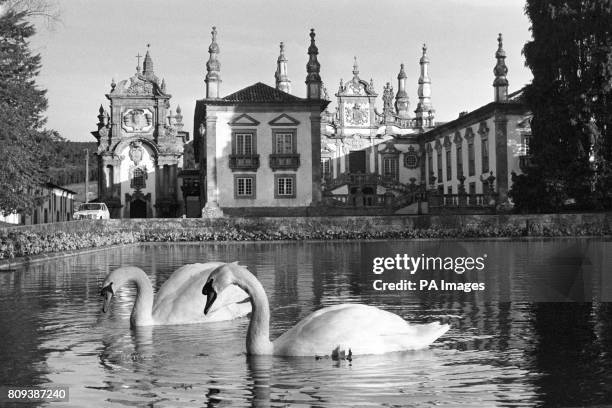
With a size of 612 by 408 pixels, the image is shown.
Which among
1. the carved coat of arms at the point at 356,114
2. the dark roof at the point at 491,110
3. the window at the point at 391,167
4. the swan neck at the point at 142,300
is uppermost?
the carved coat of arms at the point at 356,114

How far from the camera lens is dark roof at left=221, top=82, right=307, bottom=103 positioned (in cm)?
5469

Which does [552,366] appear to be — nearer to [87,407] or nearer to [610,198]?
[87,407]

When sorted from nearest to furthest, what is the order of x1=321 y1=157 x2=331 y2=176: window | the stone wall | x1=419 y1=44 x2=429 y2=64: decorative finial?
the stone wall < x1=321 y1=157 x2=331 y2=176: window < x1=419 y1=44 x2=429 y2=64: decorative finial

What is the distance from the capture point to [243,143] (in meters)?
55.3

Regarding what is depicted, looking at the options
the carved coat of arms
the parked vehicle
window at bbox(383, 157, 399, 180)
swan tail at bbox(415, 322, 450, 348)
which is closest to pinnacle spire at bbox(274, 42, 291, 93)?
the carved coat of arms

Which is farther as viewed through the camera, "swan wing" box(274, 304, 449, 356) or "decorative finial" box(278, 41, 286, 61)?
"decorative finial" box(278, 41, 286, 61)

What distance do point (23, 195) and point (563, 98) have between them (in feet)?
82.8

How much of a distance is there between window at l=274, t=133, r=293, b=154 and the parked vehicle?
1163cm

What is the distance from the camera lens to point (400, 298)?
14078 mm

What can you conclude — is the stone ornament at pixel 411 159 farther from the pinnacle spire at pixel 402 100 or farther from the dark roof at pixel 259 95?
the dark roof at pixel 259 95

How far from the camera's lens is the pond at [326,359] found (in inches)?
263

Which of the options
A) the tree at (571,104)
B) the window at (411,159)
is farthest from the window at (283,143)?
the window at (411,159)

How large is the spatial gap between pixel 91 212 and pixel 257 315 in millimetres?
44970

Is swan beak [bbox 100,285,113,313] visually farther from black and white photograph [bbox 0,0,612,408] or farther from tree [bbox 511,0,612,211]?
tree [bbox 511,0,612,211]
